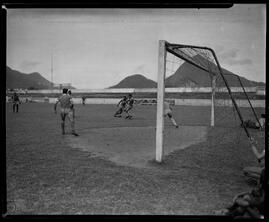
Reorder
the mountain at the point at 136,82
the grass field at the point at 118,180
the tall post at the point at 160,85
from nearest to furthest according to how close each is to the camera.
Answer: the grass field at the point at 118,180, the tall post at the point at 160,85, the mountain at the point at 136,82

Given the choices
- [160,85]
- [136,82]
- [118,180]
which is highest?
A: [136,82]

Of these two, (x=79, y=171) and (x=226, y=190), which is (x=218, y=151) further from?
(x=79, y=171)

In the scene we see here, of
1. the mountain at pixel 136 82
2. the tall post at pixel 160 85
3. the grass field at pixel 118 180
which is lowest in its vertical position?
the grass field at pixel 118 180

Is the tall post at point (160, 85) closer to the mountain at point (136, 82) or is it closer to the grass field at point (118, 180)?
the grass field at point (118, 180)

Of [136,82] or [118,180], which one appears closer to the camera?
[118,180]

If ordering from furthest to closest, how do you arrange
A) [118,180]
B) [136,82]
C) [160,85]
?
[136,82], [160,85], [118,180]

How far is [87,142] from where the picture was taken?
7.88 metres

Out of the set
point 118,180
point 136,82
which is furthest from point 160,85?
point 136,82

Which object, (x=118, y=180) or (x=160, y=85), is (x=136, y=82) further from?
(x=118, y=180)

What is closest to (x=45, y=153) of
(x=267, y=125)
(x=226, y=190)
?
(x=226, y=190)

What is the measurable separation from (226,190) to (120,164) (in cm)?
248

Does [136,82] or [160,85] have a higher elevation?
[136,82]

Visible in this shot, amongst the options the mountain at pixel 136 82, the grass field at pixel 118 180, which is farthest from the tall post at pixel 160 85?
the mountain at pixel 136 82

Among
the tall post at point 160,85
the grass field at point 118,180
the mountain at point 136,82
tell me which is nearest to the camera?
the grass field at point 118,180
